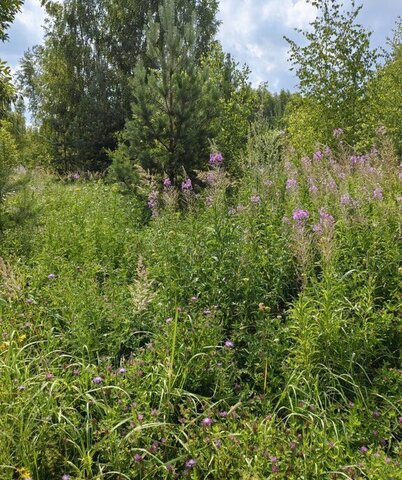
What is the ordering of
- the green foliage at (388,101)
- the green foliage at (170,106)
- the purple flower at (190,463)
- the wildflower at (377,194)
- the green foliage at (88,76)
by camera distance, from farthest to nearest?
the green foliage at (88,76)
the green foliage at (388,101)
the green foliage at (170,106)
the wildflower at (377,194)
the purple flower at (190,463)

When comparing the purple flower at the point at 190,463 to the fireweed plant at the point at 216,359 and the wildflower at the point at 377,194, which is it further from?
the wildflower at the point at 377,194

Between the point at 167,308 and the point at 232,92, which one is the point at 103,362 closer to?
the point at 167,308

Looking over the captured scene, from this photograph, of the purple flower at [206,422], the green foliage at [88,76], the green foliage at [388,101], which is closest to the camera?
the purple flower at [206,422]

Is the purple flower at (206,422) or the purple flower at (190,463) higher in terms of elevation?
the purple flower at (206,422)

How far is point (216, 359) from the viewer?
282cm

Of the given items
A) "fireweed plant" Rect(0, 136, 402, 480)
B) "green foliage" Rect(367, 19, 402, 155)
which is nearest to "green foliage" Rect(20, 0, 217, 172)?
"green foliage" Rect(367, 19, 402, 155)

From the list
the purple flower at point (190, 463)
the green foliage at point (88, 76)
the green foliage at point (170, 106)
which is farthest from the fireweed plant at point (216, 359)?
the green foliage at point (88, 76)

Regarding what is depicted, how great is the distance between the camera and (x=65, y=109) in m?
18.8

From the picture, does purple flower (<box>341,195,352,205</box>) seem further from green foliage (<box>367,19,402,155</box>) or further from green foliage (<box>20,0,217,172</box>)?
green foliage (<box>20,0,217,172</box>)

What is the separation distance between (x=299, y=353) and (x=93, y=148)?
55.3 feet

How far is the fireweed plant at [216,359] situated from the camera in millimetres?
2221

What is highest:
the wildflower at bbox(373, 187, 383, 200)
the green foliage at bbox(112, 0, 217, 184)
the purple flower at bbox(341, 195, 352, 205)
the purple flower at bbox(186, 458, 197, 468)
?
the green foliage at bbox(112, 0, 217, 184)

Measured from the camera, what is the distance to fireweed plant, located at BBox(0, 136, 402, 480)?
222 cm

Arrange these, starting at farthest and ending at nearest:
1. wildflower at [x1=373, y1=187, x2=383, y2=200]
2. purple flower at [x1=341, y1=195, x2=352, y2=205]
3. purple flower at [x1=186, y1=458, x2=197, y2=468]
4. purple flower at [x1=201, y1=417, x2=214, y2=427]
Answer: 1. wildflower at [x1=373, y1=187, x2=383, y2=200]
2. purple flower at [x1=341, y1=195, x2=352, y2=205]
3. purple flower at [x1=201, y1=417, x2=214, y2=427]
4. purple flower at [x1=186, y1=458, x2=197, y2=468]
